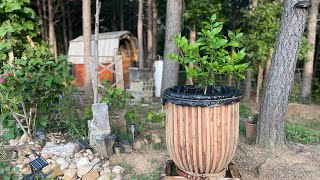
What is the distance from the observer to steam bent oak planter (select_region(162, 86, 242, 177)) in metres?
2.30

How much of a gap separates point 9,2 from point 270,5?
5.56 m

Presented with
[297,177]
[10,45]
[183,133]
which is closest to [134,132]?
[183,133]

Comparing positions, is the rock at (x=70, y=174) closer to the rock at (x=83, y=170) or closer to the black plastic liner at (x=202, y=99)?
the rock at (x=83, y=170)

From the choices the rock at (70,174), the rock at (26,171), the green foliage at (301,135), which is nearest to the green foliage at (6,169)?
the rock at (26,171)

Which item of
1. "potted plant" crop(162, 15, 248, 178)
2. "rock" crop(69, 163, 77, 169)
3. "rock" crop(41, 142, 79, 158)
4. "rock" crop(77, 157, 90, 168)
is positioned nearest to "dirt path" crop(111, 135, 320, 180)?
"rock" crop(77, 157, 90, 168)

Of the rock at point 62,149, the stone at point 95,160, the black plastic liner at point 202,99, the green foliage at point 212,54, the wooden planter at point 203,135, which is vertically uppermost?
the green foliage at point 212,54

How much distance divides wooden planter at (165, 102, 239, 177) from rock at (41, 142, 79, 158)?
A: 1.55 m

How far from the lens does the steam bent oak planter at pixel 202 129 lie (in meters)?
2.30

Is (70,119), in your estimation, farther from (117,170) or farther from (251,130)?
(251,130)

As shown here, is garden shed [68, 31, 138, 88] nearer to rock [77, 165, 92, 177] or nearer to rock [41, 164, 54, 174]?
rock [41, 164, 54, 174]

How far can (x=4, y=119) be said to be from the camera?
3922 millimetres

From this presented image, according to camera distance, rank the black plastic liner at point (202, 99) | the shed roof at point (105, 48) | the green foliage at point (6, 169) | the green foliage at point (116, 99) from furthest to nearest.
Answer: the shed roof at point (105, 48), the green foliage at point (116, 99), the green foliage at point (6, 169), the black plastic liner at point (202, 99)

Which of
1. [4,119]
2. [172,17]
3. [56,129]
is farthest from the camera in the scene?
[172,17]

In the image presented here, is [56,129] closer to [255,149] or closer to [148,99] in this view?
[255,149]
